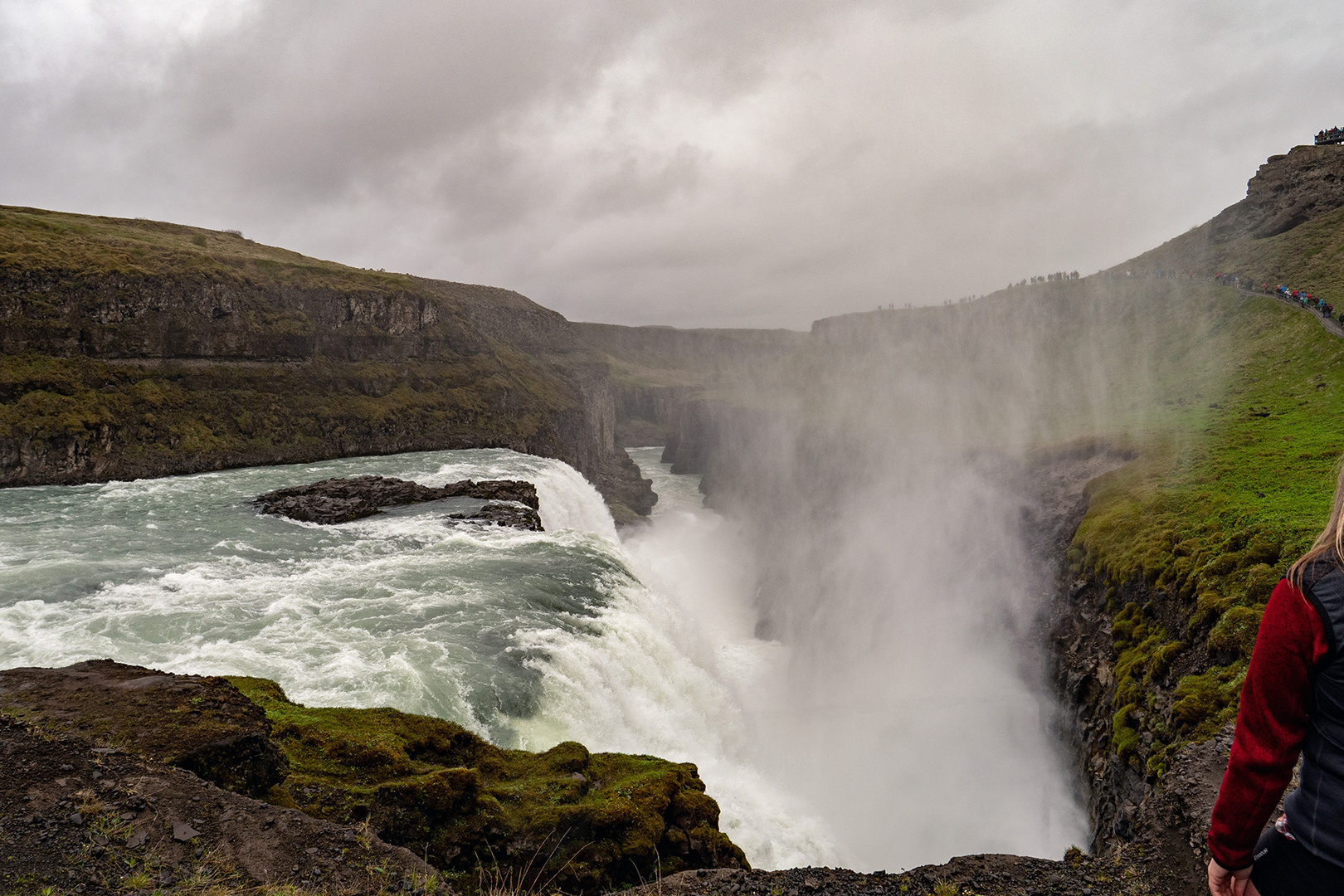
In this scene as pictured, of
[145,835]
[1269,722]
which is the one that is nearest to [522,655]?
[145,835]

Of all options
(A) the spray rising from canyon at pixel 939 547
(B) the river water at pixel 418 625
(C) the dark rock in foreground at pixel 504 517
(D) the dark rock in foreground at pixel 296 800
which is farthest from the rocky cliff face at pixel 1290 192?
(D) the dark rock in foreground at pixel 296 800

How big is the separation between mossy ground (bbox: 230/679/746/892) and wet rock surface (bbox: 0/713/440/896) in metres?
1.33

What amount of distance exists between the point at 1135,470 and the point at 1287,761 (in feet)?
121

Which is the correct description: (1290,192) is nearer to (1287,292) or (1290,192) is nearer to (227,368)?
(1287,292)

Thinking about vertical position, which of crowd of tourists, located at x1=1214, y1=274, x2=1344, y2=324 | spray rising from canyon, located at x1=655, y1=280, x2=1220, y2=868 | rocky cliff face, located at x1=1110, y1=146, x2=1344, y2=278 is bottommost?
spray rising from canyon, located at x1=655, y1=280, x2=1220, y2=868

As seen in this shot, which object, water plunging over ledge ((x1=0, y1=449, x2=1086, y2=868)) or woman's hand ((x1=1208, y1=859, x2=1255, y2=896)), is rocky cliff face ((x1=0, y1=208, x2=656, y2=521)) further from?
woman's hand ((x1=1208, y1=859, x2=1255, y2=896))

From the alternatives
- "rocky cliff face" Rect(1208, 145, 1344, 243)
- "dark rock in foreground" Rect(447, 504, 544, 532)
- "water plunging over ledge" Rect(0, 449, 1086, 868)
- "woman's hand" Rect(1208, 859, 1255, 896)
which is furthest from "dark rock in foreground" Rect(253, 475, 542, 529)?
"rocky cliff face" Rect(1208, 145, 1344, 243)

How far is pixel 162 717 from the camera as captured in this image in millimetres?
9148

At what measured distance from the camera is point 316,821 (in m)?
7.83

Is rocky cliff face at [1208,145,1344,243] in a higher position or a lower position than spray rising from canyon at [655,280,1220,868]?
higher

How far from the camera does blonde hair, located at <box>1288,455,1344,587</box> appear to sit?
263 centimetres

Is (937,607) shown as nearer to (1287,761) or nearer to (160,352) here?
(1287,761)

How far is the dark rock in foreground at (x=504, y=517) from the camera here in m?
33.1

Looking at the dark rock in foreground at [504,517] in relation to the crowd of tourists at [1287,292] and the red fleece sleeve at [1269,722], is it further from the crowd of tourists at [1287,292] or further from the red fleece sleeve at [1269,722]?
the crowd of tourists at [1287,292]
